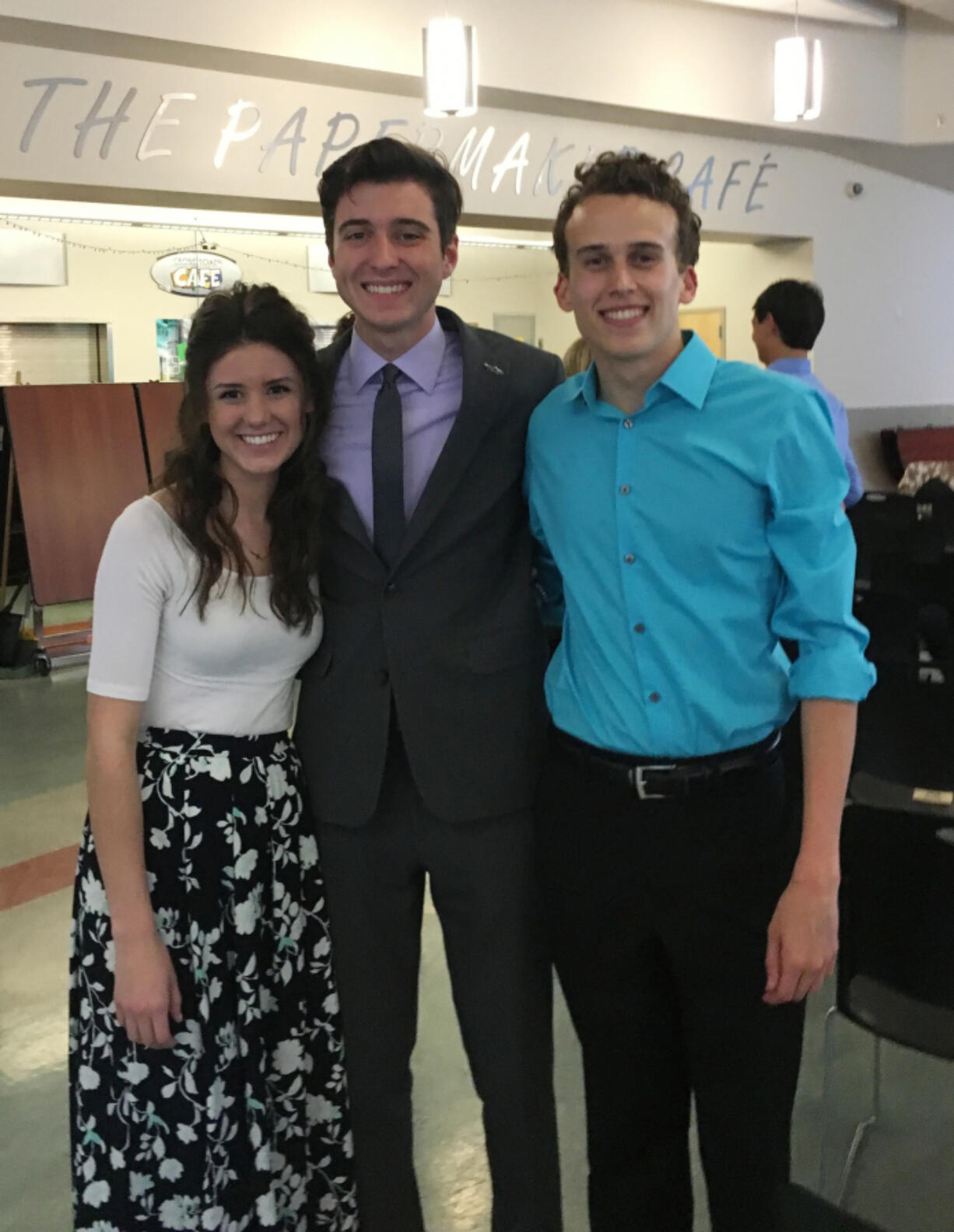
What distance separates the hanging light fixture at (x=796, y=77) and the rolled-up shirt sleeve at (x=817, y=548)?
429 centimetres

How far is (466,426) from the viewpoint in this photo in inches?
65.3

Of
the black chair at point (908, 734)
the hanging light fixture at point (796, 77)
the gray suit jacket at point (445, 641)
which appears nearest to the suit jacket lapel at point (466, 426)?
the gray suit jacket at point (445, 641)

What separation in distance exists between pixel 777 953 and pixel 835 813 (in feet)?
0.65

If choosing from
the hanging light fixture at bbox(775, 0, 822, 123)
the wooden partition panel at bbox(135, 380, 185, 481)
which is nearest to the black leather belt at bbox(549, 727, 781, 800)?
the hanging light fixture at bbox(775, 0, 822, 123)

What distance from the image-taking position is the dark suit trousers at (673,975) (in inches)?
58.3

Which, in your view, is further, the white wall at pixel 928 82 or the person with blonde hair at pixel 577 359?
the white wall at pixel 928 82

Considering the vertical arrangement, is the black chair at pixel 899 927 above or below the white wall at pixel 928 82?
below

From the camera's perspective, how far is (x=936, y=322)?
27.1 ft

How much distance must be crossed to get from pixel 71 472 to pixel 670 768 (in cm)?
636

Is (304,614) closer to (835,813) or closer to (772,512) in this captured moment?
(772,512)

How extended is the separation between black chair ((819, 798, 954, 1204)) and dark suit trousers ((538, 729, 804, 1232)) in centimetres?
44

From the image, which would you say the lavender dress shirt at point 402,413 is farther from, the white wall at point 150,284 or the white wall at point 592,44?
the white wall at point 150,284

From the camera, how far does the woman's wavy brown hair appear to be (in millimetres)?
1591

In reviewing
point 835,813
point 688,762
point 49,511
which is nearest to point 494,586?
point 688,762
